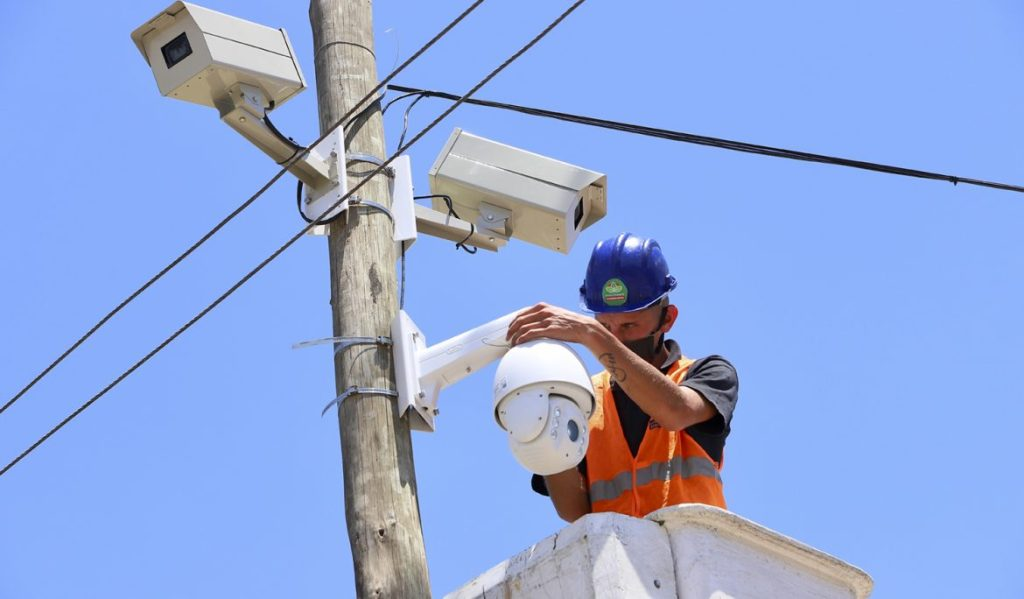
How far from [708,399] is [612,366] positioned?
392 mm

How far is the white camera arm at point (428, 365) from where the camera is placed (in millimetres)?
5688

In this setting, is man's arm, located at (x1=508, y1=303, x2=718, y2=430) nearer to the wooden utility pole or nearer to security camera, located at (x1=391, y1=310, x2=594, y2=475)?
security camera, located at (x1=391, y1=310, x2=594, y2=475)

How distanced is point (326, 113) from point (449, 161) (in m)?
0.53

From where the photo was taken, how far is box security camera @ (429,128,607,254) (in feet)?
→ 21.5

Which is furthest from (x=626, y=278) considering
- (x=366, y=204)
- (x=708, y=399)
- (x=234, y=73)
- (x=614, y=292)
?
(x=234, y=73)

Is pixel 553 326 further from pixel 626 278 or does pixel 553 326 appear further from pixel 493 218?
pixel 493 218

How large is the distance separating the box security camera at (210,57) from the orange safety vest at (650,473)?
5.84 ft

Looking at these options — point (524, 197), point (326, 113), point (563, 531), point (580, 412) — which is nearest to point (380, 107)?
point (326, 113)

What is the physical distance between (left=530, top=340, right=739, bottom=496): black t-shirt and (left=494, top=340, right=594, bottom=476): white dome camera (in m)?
0.46

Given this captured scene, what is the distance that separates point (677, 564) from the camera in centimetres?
475

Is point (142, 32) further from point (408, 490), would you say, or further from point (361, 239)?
point (408, 490)

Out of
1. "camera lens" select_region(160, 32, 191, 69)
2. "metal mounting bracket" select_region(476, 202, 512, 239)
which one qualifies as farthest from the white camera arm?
"camera lens" select_region(160, 32, 191, 69)

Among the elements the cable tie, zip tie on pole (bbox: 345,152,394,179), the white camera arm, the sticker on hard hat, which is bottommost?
the white camera arm

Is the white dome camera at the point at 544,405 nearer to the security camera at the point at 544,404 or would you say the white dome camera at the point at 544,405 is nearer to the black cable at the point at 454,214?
the security camera at the point at 544,404
